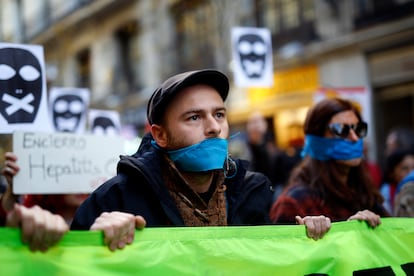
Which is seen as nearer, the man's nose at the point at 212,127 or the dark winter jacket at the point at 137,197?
the dark winter jacket at the point at 137,197

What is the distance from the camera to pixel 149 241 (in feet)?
6.38

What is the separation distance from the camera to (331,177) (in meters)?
3.29

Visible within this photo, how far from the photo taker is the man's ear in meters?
2.37

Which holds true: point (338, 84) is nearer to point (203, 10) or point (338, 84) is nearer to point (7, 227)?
point (203, 10)

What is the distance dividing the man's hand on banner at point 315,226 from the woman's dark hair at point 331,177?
807 mm

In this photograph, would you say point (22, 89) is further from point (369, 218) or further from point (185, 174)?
point (369, 218)

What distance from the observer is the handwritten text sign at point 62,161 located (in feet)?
11.3

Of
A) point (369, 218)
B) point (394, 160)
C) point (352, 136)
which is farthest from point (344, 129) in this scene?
point (394, 160)

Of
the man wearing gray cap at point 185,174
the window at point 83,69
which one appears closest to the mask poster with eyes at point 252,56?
the man wearing gray cap at point 185,174

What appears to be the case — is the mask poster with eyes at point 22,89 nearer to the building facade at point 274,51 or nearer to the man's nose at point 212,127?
the man's nose at point 212,127

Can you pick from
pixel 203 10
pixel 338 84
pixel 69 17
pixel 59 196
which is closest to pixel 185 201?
pixel 59 196

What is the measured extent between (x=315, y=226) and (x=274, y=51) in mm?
11792

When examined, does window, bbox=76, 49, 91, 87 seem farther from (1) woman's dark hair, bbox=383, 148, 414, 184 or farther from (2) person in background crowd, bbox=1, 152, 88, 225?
(2) person in background crowd, bbox=1, 152, 88, 225

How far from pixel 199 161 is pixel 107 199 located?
0.38m
